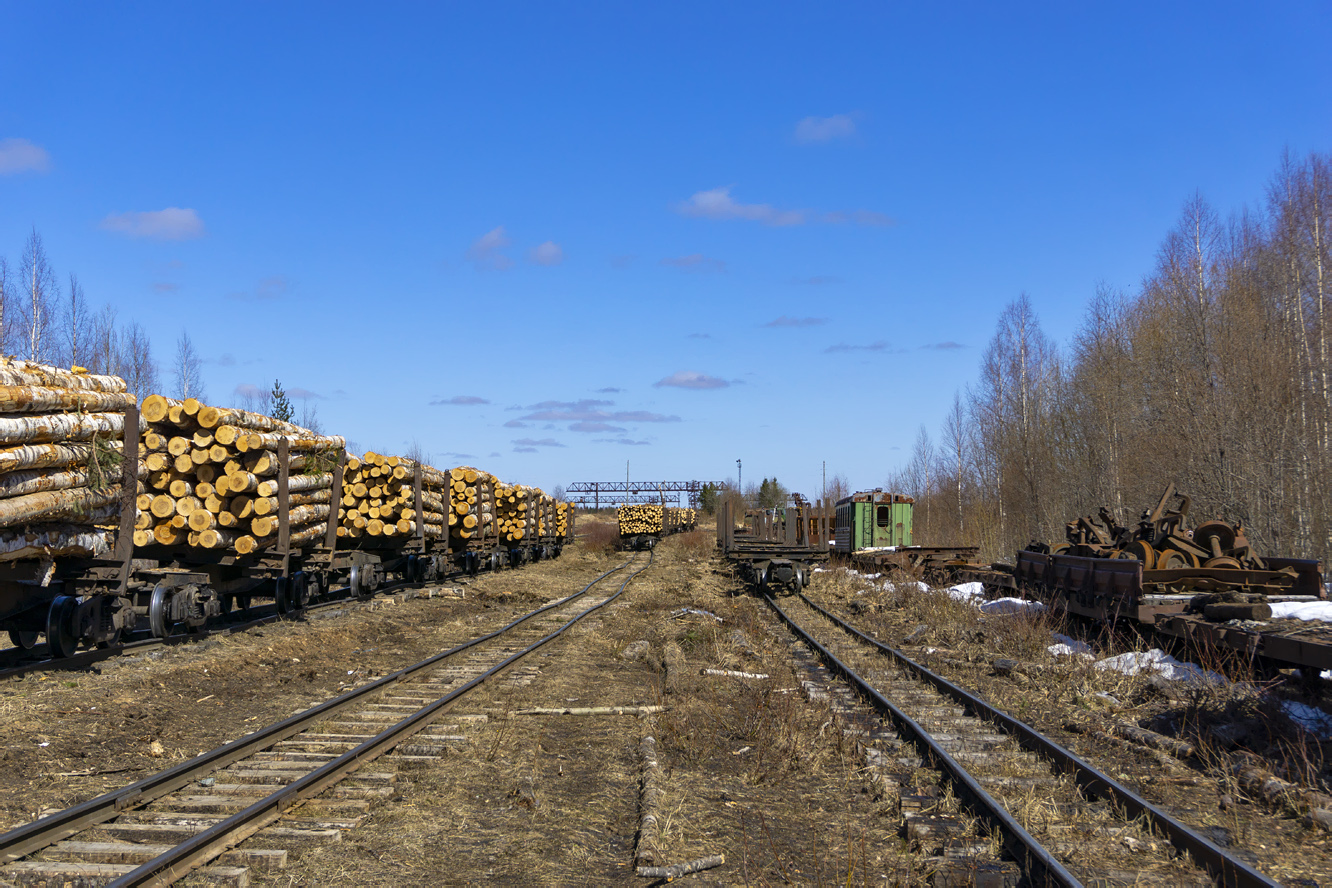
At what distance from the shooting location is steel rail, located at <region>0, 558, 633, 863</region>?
4602mm

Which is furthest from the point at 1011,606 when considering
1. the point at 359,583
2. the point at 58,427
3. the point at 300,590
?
the point at 58,427

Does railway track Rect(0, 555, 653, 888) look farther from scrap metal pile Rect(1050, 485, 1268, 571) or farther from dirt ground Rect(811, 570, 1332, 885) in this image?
scrap metal pile Rect(1050, 485, 1268, 571)

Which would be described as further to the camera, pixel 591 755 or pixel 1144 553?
pixel 1144 553

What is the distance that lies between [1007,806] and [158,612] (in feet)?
33.7

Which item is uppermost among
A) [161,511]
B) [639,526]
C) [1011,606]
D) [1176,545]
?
[161,511]

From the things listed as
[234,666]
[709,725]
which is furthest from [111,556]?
[709,725]

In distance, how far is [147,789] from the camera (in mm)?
5520

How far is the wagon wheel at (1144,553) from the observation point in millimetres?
11547

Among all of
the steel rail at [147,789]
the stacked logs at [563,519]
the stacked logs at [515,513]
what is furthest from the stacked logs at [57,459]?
the stacked logs at [563,519]

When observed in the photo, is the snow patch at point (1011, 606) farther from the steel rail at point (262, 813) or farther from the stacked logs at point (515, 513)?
the stacked logs at point (515, 513)

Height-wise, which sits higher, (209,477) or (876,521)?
→ (209,477)

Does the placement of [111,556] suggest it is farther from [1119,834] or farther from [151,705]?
[1119,834]

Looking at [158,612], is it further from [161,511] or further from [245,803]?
[245,803]

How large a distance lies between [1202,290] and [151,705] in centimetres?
2902
